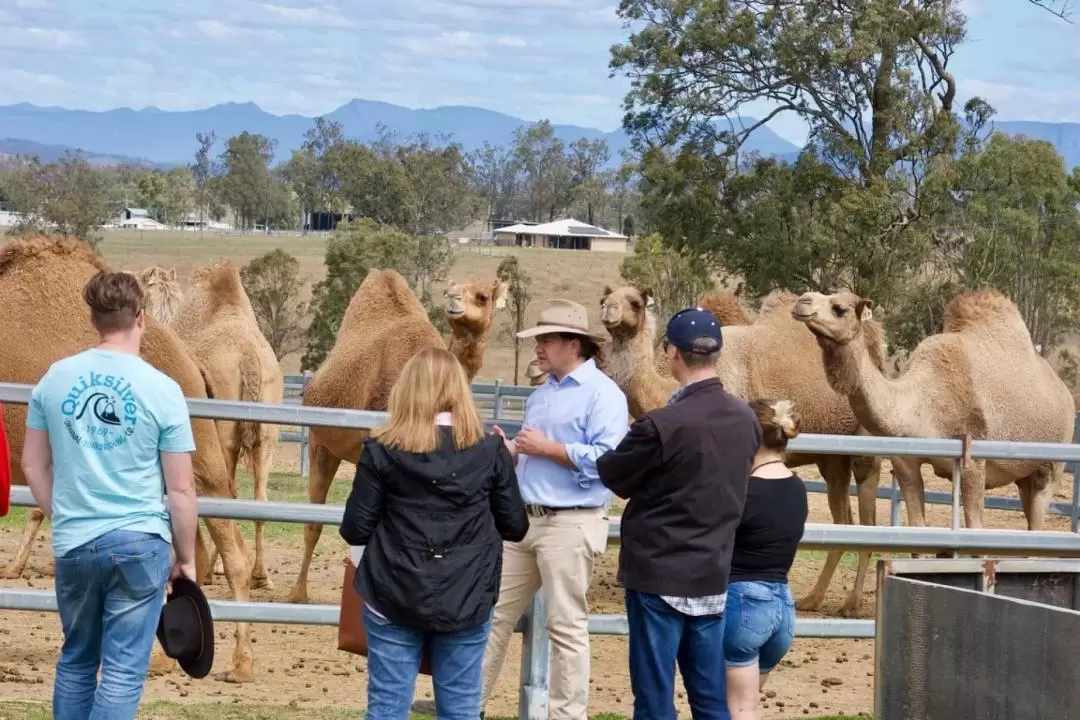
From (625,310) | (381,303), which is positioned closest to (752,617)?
(625,310)

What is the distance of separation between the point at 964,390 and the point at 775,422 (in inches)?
235

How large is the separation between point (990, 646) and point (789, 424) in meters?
1.40

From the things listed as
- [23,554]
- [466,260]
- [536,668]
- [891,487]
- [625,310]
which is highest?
[466,260]

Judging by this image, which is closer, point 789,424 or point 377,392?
point 789,424

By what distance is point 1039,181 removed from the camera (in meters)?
34.4

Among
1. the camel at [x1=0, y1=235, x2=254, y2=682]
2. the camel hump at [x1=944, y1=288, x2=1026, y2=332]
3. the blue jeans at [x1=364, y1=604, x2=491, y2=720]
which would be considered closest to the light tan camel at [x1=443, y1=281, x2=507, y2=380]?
the camel at [x1=0, y1=235, x2=254, y2=682]

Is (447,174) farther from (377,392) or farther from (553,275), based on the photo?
(377,392)

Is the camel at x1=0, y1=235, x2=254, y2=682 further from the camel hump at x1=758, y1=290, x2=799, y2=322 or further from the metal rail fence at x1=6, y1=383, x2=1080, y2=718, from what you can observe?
the camel hump at x1=758, y1=290, x2=799, y2=322

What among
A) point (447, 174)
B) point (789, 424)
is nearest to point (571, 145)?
point (447, 174)

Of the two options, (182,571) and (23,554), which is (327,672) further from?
(23,554)

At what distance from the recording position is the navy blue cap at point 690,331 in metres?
5.43

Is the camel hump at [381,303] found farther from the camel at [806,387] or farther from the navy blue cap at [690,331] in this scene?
the navy blue cap at [690,331]

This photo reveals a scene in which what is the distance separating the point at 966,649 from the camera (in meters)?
4.55

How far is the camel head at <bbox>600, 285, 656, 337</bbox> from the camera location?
10211 millimetres
